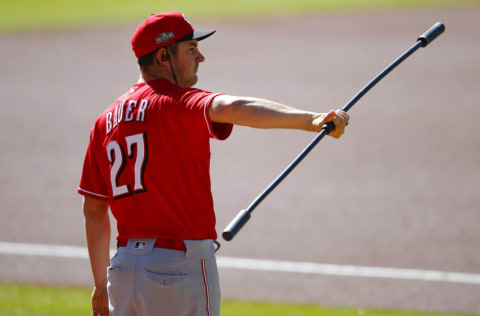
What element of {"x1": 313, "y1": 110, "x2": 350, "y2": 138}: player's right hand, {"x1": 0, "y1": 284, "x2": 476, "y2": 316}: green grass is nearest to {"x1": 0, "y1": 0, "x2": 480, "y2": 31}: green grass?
{"x1": 0, "y1": 284, "x2": 476, "y2": 316}: green grass

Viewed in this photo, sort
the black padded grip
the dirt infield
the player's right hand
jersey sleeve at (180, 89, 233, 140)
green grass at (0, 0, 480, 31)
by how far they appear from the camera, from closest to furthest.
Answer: the player's right hand
jersey sleeve at (180, 89, 233, 140)
the black padded grip
the dirt infield
green grass at (0, 0, 480, 31)

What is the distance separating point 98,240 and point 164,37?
1172 mm

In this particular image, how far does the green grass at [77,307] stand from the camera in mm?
6516

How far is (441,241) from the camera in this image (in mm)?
8328

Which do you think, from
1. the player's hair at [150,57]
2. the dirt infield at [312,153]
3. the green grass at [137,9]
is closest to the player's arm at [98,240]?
the player's hair at [150,57]

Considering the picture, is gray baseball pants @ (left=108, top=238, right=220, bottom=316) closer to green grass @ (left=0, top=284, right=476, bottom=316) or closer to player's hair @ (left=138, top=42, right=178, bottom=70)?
player's hair @ (left=138, top=42, right=178, bottom=70)

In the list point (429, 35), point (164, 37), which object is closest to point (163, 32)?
point (164, 37)

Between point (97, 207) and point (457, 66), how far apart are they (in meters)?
12.4

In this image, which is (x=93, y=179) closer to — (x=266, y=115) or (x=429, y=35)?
(x=266, y=115)

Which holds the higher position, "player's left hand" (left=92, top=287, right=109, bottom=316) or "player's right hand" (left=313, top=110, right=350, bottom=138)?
"player's right hand" (left=313, top=110, right=350, bottom=138)

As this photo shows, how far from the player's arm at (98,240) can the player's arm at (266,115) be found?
99cm

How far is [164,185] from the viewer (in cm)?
366

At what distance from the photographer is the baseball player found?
3621mm

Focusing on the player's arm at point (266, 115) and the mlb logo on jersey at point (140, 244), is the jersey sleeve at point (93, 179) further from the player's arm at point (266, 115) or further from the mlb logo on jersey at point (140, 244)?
the player's arm at point (266, 115)
